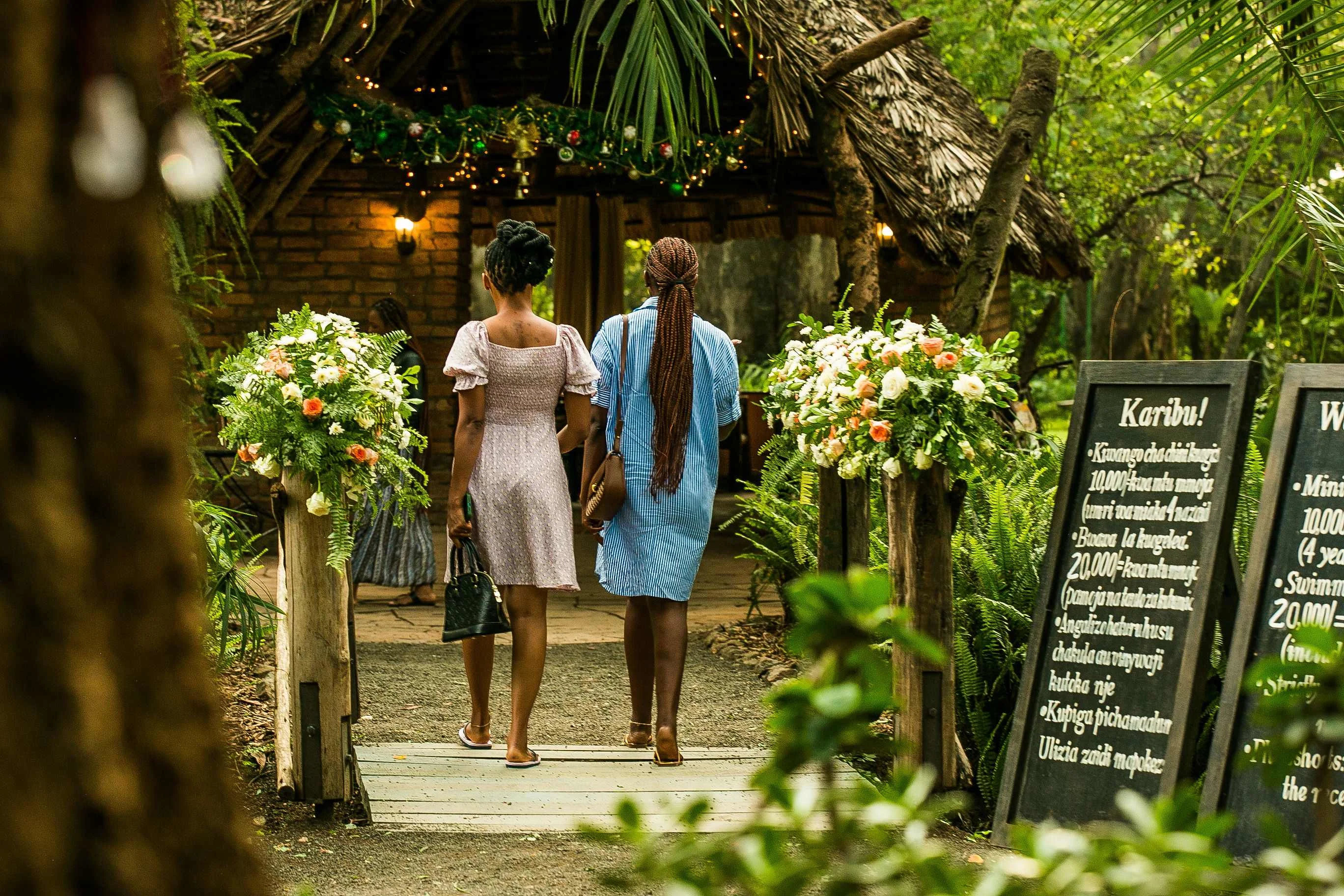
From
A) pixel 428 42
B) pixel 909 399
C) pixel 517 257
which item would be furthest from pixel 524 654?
pixel 428 42

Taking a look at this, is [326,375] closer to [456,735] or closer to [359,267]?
[456,735]

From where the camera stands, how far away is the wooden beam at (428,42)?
9789 mm

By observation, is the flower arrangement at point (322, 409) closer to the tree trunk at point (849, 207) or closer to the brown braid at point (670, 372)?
the brown braid at point (670, 372)

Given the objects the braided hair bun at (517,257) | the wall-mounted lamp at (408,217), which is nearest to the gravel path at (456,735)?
the braided hair bun at (517,257)

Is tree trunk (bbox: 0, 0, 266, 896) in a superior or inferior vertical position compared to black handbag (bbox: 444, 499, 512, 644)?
superior

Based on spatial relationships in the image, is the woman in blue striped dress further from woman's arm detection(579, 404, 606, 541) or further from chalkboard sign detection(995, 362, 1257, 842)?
chalkboard sign detection(995, 362, 1257, 842)

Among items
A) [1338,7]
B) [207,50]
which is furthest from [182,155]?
[207,50]

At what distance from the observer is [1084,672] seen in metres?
4.11

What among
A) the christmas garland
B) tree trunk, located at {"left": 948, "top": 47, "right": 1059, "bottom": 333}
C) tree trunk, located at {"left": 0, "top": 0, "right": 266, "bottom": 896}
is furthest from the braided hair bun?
the christmas garland

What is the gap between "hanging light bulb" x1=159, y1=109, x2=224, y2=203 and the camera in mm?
896

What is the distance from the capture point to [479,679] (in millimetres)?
4906

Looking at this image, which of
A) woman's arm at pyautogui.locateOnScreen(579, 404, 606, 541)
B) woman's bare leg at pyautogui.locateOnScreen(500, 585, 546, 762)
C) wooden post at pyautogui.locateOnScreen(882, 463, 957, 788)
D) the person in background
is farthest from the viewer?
the person in background

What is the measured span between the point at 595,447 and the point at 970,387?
1442 mm

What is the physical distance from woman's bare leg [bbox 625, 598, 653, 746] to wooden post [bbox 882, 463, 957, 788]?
941 millimetres
